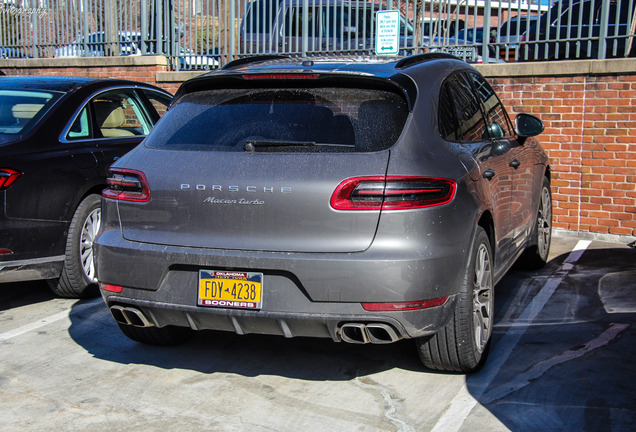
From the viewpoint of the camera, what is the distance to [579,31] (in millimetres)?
8492

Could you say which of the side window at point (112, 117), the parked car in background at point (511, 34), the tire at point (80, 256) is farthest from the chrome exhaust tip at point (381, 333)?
the parked car in background at point (511, 34)

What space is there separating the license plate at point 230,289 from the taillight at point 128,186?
1.85 ft

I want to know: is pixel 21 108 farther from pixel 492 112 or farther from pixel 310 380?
pixel 492 112

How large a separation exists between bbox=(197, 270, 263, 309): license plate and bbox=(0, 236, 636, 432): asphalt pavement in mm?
554

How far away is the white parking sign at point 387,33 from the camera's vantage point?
9.39 metres

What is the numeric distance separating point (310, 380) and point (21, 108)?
11.4 ft

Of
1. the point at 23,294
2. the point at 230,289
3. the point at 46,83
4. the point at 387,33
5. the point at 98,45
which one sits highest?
the point at 387,33

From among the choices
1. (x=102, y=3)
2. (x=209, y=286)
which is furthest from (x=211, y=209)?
(x=102, y=3)

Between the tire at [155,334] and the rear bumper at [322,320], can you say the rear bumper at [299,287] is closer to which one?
the rear bumper at [322,320]

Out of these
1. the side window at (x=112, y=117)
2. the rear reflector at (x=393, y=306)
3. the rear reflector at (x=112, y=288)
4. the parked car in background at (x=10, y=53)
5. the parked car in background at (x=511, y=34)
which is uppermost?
the parked car in background at (x=511, y=34)

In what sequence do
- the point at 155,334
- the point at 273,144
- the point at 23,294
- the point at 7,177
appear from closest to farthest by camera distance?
1. the point at 273,144
2. the point at 155,334
3. the point at 7,177
4. the point at 23,294

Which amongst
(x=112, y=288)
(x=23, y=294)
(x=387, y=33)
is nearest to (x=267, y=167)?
(x=112, y=288)

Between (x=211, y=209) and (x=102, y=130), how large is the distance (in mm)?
2939

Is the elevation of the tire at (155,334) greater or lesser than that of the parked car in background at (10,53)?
lesser
